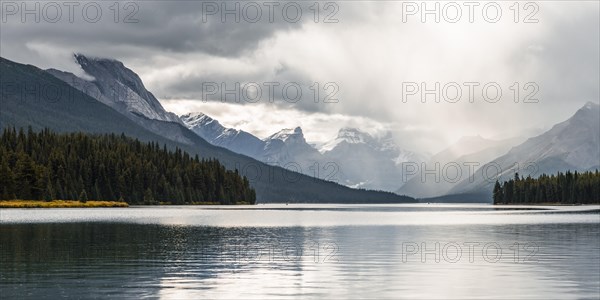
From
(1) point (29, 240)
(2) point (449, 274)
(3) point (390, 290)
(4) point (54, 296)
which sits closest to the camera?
(4) point (54, 296)

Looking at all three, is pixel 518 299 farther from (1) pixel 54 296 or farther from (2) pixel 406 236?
(2) pixel 406 236

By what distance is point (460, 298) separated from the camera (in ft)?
136

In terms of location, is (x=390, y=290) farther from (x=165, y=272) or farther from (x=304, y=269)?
(x=165, y=272)

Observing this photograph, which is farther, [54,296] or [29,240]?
[29,240]

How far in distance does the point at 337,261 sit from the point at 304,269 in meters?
6.52

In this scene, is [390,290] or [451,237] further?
[451,237]

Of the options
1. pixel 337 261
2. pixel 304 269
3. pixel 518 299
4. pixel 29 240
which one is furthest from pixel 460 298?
pixel 29 240

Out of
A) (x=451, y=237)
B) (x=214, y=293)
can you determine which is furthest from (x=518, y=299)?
(x=451, y=237)

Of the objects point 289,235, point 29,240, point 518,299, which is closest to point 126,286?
point 518,299

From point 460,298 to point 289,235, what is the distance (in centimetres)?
5335

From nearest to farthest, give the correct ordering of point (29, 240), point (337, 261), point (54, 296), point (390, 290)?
point (54, 296), point (390, 290), point (337, 261), point (29, 240)

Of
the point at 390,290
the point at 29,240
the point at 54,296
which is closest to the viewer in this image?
the point at 54,296

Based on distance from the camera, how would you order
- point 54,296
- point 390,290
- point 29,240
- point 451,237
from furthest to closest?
point 451,237 → point 29,240 → point 390,290 → point 54,296

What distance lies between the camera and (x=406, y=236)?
93.1 meters
